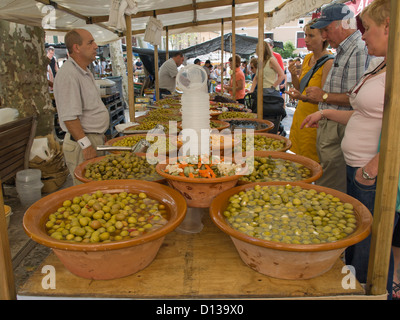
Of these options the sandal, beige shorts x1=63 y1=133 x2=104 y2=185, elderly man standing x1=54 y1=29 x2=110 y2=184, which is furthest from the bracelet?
the sandal

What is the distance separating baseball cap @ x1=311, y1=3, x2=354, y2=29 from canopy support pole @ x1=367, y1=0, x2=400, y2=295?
6.49ft

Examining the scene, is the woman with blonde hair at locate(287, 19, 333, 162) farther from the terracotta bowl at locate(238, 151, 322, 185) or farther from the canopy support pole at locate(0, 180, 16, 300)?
the canopy support pole at locate(0, 180, 16, 300)

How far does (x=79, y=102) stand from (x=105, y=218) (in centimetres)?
186

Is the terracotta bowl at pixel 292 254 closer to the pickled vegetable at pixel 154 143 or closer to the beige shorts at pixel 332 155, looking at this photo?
the pickled vegetable at pixel 154 143

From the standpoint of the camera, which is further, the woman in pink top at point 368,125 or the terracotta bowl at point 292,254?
the woman in pink top at point 368,125

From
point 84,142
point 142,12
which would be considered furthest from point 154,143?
point 142,12

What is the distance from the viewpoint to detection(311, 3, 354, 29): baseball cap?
9.61 ft

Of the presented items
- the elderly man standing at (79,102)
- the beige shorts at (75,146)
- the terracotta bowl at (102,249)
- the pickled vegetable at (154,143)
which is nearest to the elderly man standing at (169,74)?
the elderly man standing at (79,102)

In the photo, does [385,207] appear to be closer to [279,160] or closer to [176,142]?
[279,160]

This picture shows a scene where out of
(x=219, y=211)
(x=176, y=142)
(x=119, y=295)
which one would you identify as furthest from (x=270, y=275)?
(x=176, y=142)

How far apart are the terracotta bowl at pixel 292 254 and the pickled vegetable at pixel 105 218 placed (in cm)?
35

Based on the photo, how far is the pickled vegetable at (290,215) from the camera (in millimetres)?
1429

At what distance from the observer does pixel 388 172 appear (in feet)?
4.14

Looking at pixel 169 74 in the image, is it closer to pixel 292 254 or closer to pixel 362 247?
pixel 362 247
